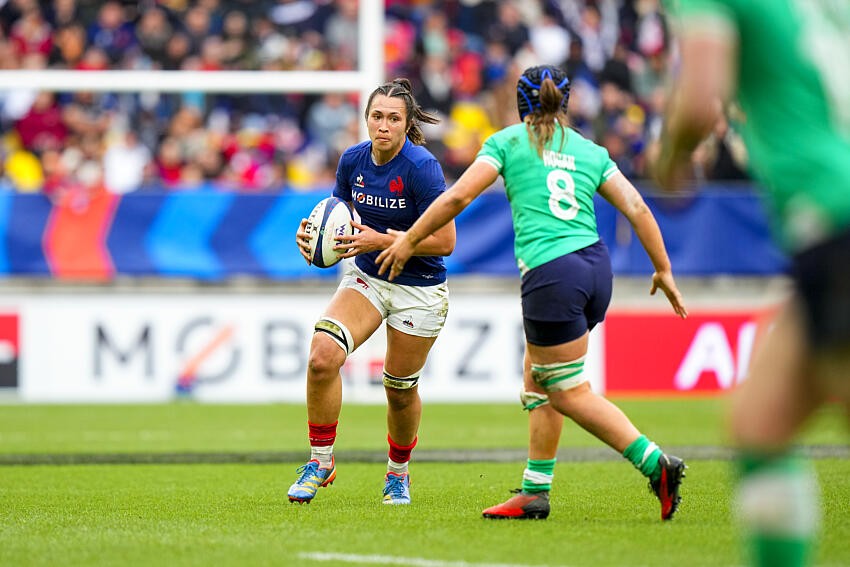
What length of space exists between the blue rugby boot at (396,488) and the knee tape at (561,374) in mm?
1536

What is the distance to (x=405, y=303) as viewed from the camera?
754 centimetres

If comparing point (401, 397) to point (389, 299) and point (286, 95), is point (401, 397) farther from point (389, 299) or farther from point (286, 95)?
point (286, 95)

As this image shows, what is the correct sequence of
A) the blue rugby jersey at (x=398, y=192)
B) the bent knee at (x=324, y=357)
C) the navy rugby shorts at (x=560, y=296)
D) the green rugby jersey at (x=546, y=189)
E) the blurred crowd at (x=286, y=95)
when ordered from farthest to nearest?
the blurred crowd at (x=286, y=95) → the blue rugby jersey at (x=398, y=192) → the bent knee at (x=324, y=357) → the green rugby jersey at (x=546, y=189) → the navy rugby shorts at (x=560, y=296)

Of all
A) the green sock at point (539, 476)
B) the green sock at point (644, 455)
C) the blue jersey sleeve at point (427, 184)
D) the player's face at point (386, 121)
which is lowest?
the green sock at point (539, 476)

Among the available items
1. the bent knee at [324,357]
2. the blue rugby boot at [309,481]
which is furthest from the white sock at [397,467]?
the bent knee at [324,357]

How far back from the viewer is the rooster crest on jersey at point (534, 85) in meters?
6.45

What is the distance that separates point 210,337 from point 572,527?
9803 mm

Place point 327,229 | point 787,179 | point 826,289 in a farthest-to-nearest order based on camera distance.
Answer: point 327,229 < point 787,179 < point 826,289

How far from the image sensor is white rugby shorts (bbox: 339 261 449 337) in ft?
24.7

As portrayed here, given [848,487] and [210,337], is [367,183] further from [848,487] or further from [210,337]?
[210,337]

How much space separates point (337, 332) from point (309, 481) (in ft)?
2.73

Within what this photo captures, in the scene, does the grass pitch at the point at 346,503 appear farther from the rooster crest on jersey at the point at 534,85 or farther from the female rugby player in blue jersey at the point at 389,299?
the rooster crest on jersey at the point at 534,85

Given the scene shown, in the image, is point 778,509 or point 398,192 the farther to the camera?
point 398,192

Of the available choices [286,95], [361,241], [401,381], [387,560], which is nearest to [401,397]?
[401,381]
